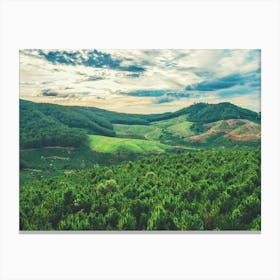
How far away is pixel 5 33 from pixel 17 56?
283 millimetres

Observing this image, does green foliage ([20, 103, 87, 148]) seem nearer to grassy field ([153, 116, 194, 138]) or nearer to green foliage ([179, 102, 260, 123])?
grassy field ([153, 116, 194, 138])

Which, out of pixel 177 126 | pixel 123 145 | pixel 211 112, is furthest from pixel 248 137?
pixel 123 145

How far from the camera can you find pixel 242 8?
13.8 feet

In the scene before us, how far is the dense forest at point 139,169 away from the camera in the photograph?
3.94 m

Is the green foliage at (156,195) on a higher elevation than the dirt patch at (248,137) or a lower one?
lower

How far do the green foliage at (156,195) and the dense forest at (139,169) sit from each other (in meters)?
0.01

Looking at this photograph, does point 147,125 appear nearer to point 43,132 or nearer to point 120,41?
point 120,41

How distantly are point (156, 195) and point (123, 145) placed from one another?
0.78 meters

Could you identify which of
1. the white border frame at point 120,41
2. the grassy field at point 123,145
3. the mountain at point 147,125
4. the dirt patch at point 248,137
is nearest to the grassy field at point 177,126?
the mountain at point 147,125

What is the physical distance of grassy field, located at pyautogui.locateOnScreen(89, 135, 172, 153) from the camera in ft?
14.7

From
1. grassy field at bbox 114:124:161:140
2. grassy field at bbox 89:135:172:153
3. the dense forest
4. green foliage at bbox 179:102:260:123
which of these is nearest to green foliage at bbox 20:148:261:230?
the dense forest

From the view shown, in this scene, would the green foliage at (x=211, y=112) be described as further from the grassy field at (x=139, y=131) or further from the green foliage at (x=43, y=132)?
the green foliage at (x=43, y=132)
